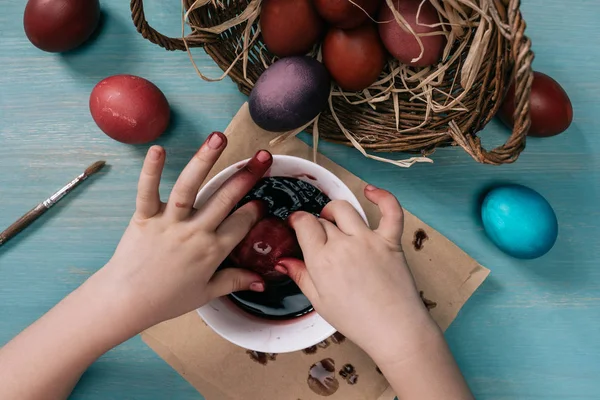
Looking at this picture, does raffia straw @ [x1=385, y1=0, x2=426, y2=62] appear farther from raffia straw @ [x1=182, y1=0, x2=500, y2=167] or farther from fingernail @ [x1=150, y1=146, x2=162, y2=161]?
fingernail @ [x1=150, y1=146, x2=162, y2=161]

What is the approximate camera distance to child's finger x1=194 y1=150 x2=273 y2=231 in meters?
0.53

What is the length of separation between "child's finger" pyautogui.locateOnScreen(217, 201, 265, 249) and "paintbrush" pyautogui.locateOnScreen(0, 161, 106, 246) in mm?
242

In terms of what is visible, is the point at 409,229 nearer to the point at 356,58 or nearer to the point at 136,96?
the point at 356,58

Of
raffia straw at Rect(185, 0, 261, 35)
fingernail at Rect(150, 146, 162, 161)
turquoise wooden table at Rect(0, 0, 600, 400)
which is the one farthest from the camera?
turquoise wooden table at Rect(0, 0, 600, 400)

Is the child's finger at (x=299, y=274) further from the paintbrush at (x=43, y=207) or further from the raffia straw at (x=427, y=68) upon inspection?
the paintbrush at (x=43, y=207)

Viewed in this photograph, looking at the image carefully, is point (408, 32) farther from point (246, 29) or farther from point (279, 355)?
point (279, 355)

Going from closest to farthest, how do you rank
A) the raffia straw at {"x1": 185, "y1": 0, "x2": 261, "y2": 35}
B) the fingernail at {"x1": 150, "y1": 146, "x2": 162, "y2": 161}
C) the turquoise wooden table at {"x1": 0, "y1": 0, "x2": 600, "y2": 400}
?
the fingernail at {"x1": 150, "y1": 146, "x2": 162, "y2": 161}
the raffia straw at {"x1": 185, "y1": 0, "x2": 261, "y2": 35}
the turquoise wooden table at {"x1": 0, "y1": 0, "x2": 600, "y2": 400}

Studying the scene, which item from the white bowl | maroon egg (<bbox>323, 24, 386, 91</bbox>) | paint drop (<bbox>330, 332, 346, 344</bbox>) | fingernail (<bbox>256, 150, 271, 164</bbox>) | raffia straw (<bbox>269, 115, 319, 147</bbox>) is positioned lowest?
paint drop (<bbox>330, 332, 346, 344</bbox>)

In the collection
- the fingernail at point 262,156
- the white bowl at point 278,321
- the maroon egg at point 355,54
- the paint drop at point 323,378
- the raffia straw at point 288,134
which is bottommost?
the paint drop at point 323,378

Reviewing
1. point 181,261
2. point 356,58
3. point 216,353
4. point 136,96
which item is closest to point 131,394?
point 216,353

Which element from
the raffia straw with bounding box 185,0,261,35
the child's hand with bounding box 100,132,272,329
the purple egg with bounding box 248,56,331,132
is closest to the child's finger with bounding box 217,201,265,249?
the child's hand with bounding box 100,132,272,329

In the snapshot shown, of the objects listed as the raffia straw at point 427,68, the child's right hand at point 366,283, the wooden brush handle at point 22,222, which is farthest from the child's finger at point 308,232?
the wooden brush handle at point 22,222

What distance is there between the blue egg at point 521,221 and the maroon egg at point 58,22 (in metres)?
0.60

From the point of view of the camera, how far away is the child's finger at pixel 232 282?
55 centimetres
